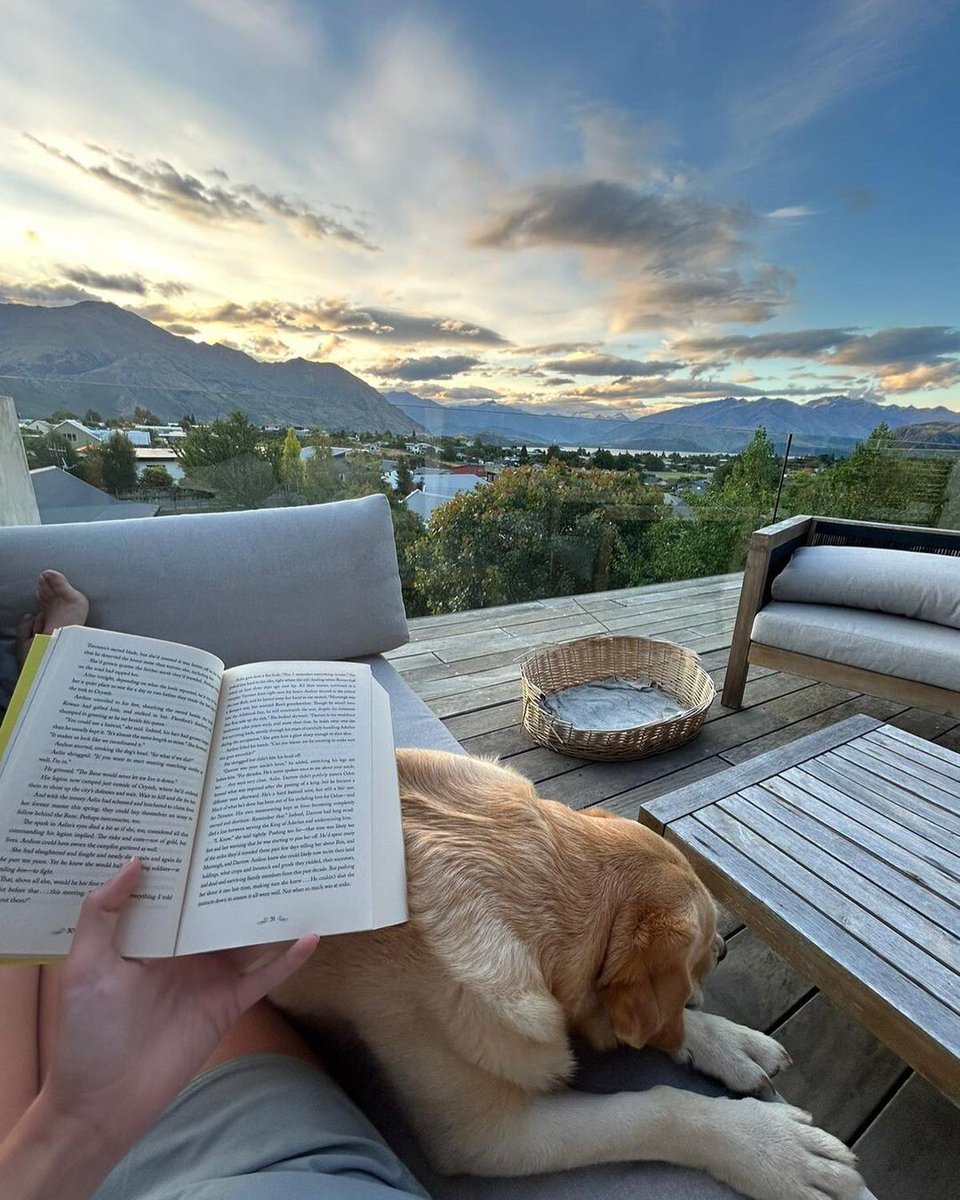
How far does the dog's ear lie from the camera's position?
549mm

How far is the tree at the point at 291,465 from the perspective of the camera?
2006 mm

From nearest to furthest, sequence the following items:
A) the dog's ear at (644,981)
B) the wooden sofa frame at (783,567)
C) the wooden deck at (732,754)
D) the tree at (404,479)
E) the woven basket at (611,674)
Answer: the dog's ear at (644,981)
the wooden deck at (732,754)
the woven basket at (611,674)
the wooden sofa frame at (783,567)
the tree at (404,479)

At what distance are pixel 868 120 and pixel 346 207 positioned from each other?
2.53 metres

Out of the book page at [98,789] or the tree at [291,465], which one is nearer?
the book page at [98,789]

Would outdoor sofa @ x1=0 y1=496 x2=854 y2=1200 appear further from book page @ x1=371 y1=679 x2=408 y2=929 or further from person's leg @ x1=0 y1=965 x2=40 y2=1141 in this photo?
person's leg @ x1=0 y1=965 x2=40 y2=1141

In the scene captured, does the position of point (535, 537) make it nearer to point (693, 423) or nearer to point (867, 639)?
point (693, 423)

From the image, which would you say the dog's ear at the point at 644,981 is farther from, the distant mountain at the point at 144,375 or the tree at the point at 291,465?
the distant mountain at the point at 144,375

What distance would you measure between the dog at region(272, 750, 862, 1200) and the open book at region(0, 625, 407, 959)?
0.27 ft

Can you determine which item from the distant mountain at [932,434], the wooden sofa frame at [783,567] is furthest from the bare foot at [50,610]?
the distant mountain at [932,434]

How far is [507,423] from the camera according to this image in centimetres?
254

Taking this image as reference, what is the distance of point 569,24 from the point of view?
2029mm

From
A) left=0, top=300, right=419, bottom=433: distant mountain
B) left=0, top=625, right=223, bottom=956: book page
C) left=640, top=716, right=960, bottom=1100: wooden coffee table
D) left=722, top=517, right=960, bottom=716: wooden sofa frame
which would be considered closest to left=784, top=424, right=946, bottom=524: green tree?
left=722, top=517, right=960, bottom=716: wooden sofa frame

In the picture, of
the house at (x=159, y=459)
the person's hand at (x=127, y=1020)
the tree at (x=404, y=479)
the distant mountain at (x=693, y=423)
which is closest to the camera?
the person's hand at (x=127, y=1020)

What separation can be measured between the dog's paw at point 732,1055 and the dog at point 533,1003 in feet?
0.16
